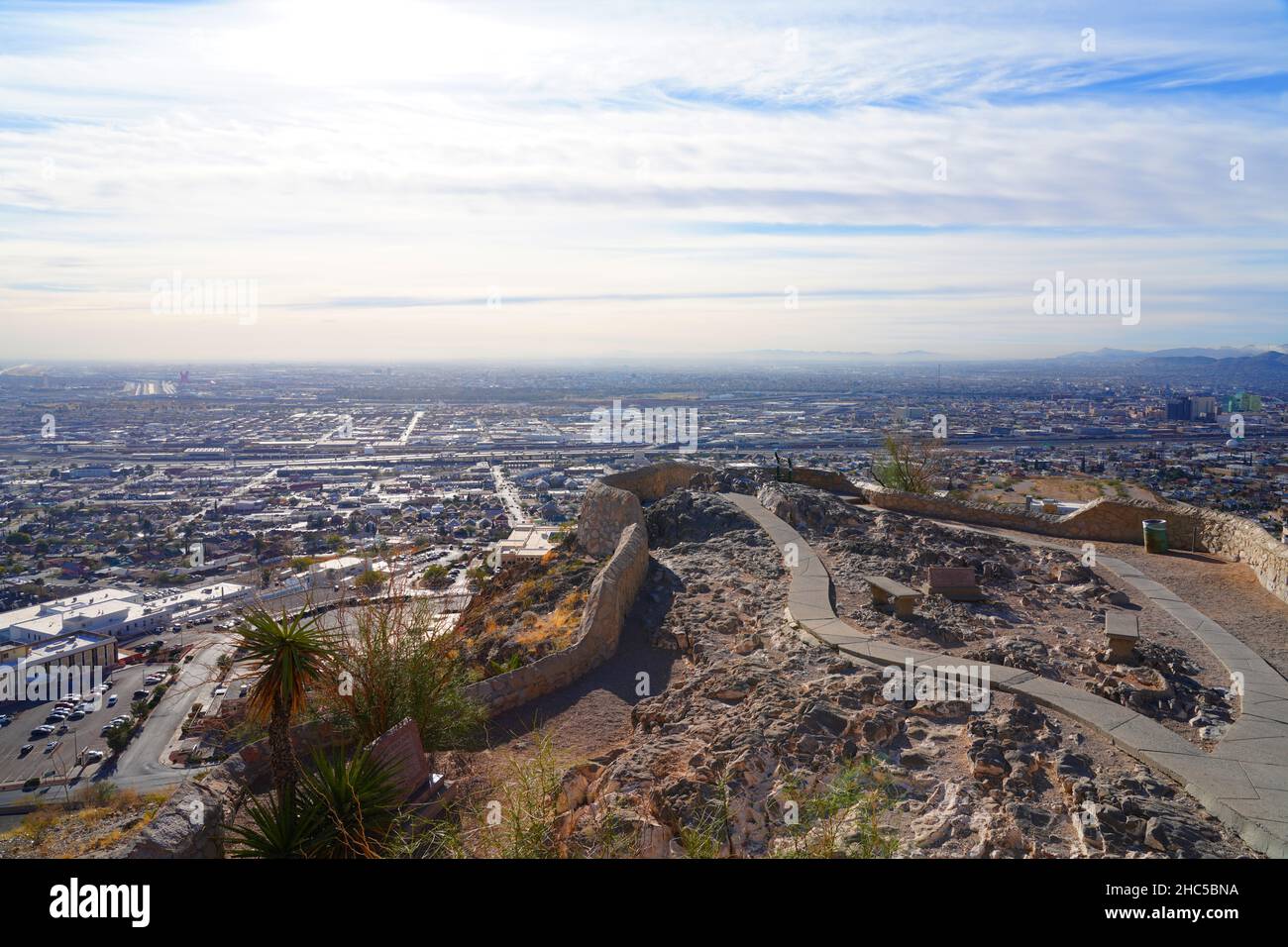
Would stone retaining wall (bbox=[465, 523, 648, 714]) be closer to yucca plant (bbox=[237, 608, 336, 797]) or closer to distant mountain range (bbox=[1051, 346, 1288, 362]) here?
yucca plant (bbox=[237, 608, 336, 797])

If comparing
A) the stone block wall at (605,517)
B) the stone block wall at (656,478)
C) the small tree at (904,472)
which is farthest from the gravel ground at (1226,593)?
the stone block wall at (656,478)

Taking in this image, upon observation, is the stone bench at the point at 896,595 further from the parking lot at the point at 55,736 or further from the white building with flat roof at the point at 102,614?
the white building with flat roof at the point at 102,614

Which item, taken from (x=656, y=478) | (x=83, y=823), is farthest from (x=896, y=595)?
(x=656, y=478)

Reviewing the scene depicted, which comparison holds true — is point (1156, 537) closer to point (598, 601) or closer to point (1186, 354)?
point (598, 601)

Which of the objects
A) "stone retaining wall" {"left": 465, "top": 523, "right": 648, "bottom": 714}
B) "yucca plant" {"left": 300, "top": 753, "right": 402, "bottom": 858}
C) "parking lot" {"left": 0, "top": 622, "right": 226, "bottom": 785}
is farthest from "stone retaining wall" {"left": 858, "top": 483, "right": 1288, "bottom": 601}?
"parking lot" {"left": 0, "top": 622, "right": 226, "bottom": 785}
